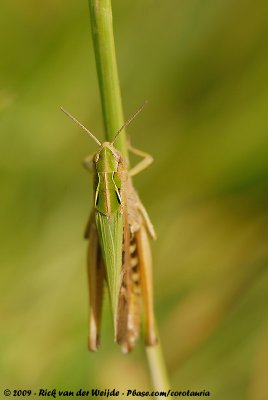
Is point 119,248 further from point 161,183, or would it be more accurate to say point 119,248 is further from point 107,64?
point 161,183

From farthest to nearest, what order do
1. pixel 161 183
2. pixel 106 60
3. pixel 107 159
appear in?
pixel 161 183 < pixel 107 159 < pixel 106 60

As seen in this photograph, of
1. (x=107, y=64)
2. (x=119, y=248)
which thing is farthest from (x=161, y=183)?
(x=107, y=64)

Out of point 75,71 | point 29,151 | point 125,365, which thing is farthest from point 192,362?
point 75,71

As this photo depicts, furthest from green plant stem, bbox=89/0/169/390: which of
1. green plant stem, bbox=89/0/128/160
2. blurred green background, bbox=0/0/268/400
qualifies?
blurred green background, bbox=0/0/268/400

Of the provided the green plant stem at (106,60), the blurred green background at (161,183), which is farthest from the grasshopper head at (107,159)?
the blurred green background at (161,183)

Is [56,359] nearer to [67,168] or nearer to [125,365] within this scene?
[125,365]

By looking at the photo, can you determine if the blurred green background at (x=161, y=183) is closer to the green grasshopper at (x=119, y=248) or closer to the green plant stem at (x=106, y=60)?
the green grasshopper at (x=119, y=248)
